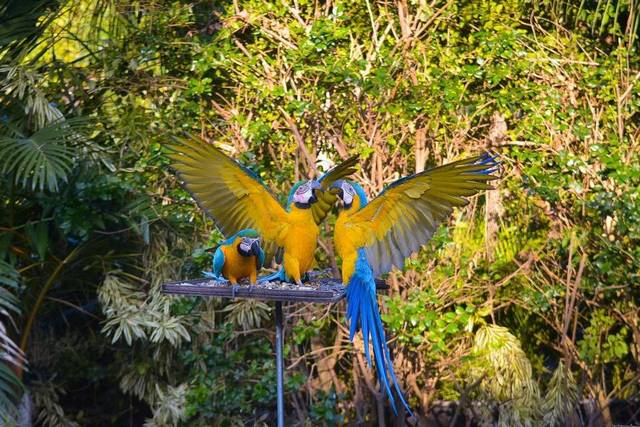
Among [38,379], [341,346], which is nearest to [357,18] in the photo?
[341,346]

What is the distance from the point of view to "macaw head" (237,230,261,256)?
263 cm

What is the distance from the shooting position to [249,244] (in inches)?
104

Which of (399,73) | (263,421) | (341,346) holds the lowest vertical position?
(263,421)

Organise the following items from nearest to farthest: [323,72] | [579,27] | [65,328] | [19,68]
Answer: [19,68], [323,72], [579,27], [65,328]

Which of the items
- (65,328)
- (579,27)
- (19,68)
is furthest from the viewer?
(65,328)

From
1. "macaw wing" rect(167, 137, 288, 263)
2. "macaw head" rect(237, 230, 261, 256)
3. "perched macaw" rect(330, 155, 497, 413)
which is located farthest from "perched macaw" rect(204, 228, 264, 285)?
"perched macaw" rect(330, 155, 497, 413)

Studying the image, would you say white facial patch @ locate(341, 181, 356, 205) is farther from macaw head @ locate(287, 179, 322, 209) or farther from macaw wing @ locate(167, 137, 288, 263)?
macaw wing @ locate(167, 137, 288, 263)

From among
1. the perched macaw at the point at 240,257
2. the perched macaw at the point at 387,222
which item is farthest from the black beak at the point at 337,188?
the perched macaw at the point at 240,257

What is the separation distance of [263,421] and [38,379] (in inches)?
47.4

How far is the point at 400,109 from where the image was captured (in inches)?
162

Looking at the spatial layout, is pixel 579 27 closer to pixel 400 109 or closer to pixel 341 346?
pixel 400 109

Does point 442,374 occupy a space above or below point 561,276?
below

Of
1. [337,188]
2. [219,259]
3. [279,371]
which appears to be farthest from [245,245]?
[279,371]

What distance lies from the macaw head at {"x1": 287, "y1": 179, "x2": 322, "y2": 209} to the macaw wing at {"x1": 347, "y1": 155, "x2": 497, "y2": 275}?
147 mm
